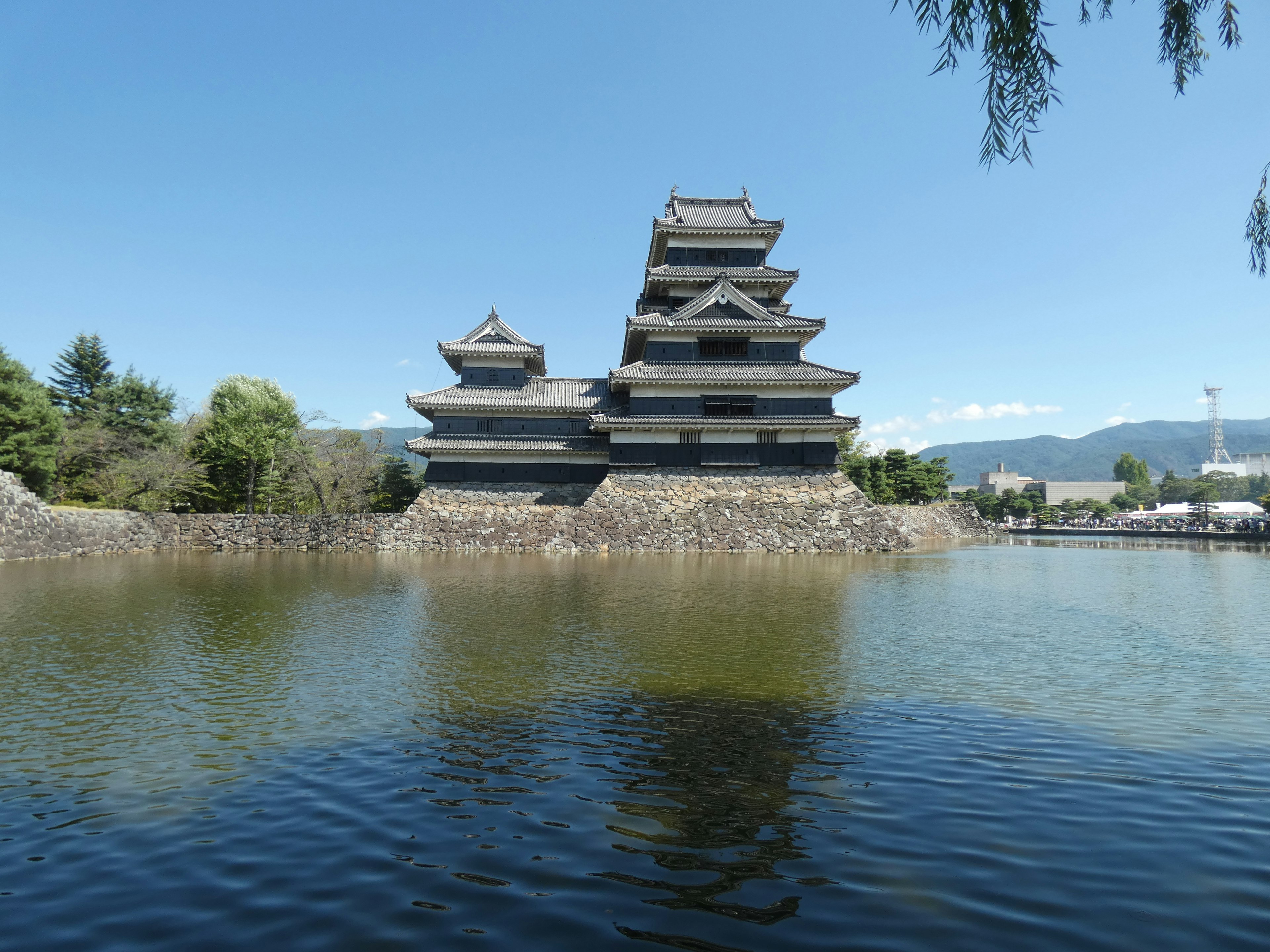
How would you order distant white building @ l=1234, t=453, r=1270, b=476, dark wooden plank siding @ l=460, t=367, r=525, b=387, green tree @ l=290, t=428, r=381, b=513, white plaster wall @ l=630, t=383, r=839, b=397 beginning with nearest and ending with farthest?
white plaster wall @ l=630, t=383, r=839, b=397
dark wooden plank siding @ l=460, t=367, r=525, b=387
green tree @ l=290, t=428, r=381, b=513
distant white building @ l=1234, t=453, r=1270, b=476

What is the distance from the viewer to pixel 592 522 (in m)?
29.7

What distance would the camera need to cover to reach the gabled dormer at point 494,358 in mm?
33281

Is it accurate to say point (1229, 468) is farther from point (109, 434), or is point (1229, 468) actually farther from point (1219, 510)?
point (109, 434)

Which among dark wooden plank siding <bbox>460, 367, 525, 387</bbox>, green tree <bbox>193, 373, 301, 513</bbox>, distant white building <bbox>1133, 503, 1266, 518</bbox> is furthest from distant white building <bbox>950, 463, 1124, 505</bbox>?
green tree <bbox>193, 373, 301, 513</bbox>

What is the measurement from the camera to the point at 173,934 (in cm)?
299

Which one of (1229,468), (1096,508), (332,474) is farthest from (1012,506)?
(1229,468)

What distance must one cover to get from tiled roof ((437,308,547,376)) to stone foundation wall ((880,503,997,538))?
2290 centimetres

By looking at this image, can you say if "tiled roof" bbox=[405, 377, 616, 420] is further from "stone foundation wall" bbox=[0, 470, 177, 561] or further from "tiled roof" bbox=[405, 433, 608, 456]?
"stone foundation wall" bbox=[0, 470, 177, 561]

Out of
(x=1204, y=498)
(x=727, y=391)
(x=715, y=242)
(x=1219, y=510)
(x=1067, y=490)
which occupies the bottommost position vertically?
(x=1219, y=510)

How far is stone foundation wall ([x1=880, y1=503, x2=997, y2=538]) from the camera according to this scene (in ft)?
136

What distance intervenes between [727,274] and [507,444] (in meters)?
14.4

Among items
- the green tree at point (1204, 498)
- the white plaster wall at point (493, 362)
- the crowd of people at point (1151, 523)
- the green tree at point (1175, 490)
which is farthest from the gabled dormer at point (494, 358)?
the green tree at point (1175, 490)

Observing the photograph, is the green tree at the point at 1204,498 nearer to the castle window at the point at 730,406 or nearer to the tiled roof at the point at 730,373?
the tiled roof at the point at 730,373

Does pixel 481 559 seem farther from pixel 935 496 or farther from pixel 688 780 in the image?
pixel 935 496
